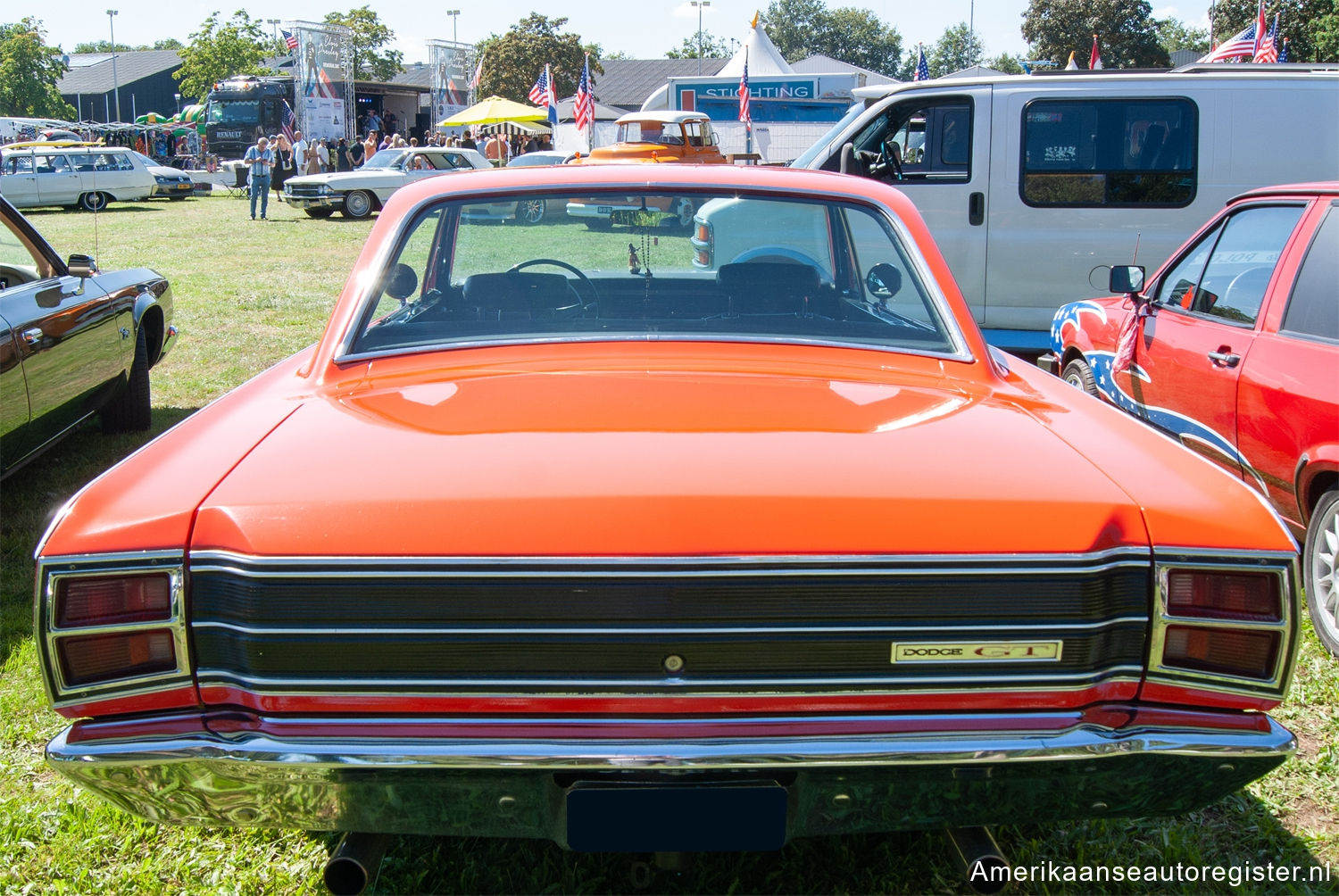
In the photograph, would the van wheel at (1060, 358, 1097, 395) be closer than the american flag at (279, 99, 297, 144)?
Yes

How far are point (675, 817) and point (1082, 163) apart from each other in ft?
22.5

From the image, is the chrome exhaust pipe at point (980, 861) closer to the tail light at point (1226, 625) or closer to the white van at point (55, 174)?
the tail light at point (1226, 625)

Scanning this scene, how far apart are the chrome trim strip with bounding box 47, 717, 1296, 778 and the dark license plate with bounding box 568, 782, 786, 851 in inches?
2.7

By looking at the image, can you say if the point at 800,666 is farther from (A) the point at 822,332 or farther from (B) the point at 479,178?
(B) the point at 479,178

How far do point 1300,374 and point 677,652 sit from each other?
2.86 metres

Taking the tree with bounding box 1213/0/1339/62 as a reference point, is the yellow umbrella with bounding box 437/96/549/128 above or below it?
below

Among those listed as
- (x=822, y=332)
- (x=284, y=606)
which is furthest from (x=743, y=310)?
(x=284, y=606)

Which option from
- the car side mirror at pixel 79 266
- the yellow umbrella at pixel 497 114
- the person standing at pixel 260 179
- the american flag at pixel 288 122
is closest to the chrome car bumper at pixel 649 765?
the car side mirror at pixel 79 266

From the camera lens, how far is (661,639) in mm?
1836

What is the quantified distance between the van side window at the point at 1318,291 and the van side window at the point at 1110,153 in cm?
372

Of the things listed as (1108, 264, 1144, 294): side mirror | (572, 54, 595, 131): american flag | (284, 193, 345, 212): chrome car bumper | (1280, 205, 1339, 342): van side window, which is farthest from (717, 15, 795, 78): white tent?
(1280, 205, 1339, 342): van side window

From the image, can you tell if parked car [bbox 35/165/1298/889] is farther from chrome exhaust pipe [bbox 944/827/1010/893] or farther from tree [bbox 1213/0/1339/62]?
tree [bbox 1213/0/1339/62]

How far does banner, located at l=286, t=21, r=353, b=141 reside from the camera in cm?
3275

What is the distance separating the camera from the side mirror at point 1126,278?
15.7 feet
